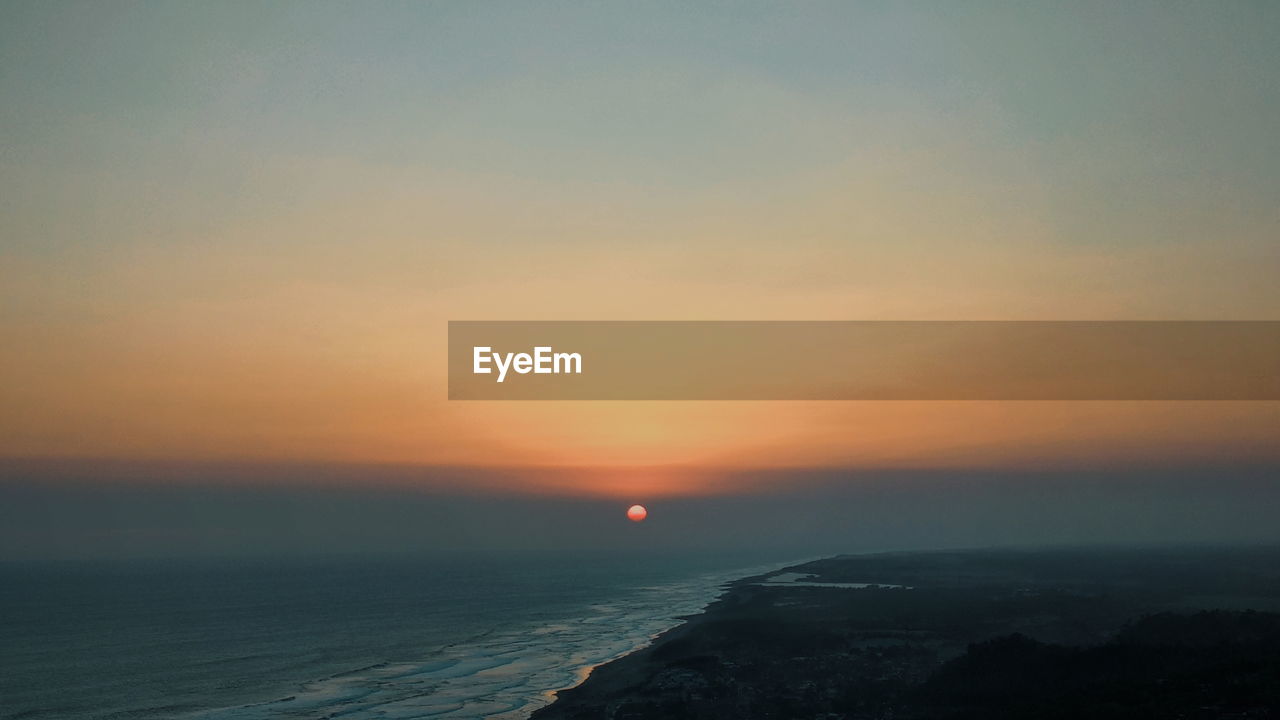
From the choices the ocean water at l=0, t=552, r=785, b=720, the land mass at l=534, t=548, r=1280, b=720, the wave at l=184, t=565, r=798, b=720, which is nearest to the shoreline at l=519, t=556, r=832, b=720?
the wave at l=184, t=565, r=798, b=720

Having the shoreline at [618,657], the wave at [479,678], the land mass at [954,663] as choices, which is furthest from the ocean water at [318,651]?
the land mass at [954,663]

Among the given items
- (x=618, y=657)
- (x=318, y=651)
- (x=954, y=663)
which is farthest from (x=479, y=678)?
(x=954, y=663)

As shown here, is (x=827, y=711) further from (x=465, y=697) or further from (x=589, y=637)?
(x=589, y=637)

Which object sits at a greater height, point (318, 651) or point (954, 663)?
point (954, 663)

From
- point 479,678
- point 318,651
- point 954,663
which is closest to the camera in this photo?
point 954,663

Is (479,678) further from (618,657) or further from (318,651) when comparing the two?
(318,651)

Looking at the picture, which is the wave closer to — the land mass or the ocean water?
the ocean water
